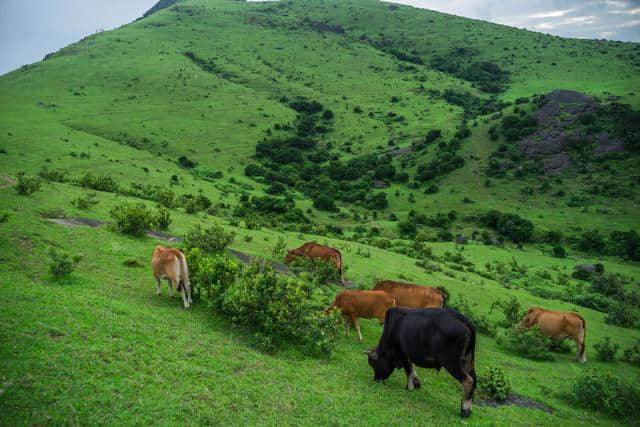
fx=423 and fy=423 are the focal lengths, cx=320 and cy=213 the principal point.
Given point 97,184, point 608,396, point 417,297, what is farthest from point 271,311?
point 97,184

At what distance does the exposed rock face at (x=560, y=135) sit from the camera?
68312 mm

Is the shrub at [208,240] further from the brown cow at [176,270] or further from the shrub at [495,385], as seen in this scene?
the shrub at [495,385]

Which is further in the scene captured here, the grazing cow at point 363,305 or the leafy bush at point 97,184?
the leafy bush at point 97,184

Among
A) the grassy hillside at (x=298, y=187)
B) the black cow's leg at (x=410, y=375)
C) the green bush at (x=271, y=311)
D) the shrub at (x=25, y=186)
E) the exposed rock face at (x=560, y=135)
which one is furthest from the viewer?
the exposed rock face at (x=560, y=135)

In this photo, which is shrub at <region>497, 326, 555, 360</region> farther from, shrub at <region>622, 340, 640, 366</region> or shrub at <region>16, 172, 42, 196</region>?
shrub at <region>16, 172, 42, 196</region>

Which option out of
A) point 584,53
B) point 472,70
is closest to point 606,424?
point 472,70

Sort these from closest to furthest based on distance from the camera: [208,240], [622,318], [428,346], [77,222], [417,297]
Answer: [428,346] < [417,297] < [208,240] < [77,222] < [622,318]

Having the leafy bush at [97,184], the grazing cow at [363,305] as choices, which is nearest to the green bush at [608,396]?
the grazing cow at [363,305]

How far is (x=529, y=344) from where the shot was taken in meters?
16.3

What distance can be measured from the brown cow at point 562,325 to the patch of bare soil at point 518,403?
645 centimetres

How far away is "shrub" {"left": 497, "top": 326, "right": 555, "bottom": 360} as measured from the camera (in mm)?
16172

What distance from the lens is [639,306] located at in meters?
32.1

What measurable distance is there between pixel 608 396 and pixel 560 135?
71.7 metres

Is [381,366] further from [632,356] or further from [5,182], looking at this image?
[5,182]
